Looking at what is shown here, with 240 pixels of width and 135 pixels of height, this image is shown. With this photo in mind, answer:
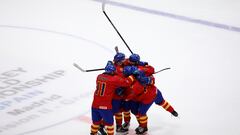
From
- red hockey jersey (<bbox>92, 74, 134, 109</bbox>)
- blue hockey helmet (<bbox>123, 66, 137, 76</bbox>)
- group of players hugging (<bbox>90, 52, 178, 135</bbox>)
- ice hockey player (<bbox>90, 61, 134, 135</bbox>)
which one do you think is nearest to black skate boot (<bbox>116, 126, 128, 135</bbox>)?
group of players hugging (<bbox>90, 52, 178, 135</bbox>)

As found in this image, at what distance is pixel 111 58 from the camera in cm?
718

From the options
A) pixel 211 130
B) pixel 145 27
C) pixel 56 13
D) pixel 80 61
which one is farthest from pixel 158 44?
pixel 211 130

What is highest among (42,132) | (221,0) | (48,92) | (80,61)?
(221,0)

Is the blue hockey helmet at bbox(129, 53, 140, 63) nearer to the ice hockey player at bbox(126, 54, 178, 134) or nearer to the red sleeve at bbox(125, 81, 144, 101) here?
the ice hockey player at bbox(126, 54, 178, 134)

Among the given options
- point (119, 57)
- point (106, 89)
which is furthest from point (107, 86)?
point (119, 57)

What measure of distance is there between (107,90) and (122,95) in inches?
7.5

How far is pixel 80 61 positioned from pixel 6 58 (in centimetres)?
85

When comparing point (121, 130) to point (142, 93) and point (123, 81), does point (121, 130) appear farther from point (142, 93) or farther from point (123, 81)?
point (123, 81)

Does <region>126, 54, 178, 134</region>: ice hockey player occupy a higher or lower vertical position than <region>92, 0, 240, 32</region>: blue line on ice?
lower

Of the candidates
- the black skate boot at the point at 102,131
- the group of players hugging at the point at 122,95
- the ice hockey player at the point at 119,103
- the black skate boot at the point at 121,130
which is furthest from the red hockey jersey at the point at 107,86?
the black skate boot at the point at 121,130

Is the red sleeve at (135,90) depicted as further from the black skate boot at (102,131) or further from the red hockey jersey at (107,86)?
the black skate boot at (102,131)

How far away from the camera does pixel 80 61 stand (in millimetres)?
7090

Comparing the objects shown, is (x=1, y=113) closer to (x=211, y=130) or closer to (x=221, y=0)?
Result: (x=211, y=130)

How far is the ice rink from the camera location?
5738mm
